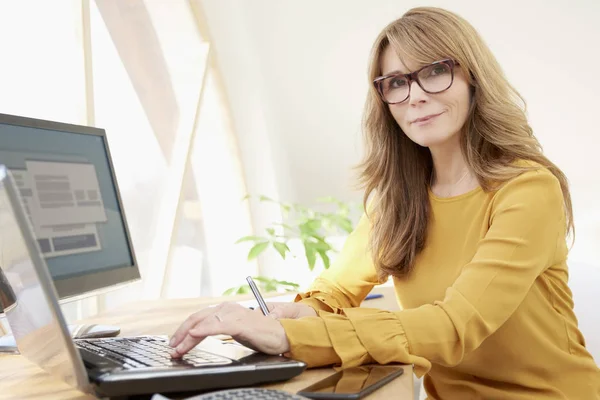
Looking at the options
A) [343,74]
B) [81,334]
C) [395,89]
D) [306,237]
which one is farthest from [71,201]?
[343,74]

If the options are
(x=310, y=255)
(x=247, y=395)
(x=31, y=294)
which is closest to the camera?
(x=247, y=395)

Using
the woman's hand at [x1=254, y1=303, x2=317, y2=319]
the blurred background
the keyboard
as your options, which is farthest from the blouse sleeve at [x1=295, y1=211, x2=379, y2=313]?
the blurred background

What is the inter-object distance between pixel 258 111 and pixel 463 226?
178 inches

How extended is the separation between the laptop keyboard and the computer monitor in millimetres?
215

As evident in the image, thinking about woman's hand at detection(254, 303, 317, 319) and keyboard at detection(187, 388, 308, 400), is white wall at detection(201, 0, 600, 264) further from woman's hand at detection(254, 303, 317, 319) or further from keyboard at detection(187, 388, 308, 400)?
keyboard at detection(187, 388, 308, 400)

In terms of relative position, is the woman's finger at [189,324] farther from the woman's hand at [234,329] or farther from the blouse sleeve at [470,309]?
the blouse sleeve at [470,309]

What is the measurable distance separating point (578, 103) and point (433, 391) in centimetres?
464

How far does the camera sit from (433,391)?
5.57ft

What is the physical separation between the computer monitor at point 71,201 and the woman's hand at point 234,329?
0.38 m

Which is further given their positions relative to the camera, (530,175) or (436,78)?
(436,78)

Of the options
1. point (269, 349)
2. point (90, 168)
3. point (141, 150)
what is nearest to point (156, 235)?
point (141, 150)

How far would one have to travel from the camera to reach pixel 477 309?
1254 mm

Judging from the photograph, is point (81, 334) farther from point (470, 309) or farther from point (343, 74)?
point (343, 74)

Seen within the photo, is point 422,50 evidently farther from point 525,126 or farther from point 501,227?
point 501,227
